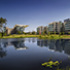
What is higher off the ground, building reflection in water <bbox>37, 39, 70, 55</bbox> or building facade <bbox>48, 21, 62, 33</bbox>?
building facade <bbox>48, 21, 62, 33</bbox>

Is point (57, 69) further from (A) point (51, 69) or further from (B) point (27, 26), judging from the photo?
(B) point (27, 26)

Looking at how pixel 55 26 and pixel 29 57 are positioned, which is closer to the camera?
pixel 29 57

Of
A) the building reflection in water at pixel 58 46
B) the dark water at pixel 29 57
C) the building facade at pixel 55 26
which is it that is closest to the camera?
the dark water at pixel 29 57

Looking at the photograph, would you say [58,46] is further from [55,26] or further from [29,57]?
[55,26]

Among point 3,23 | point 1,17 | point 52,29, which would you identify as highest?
point 1,17

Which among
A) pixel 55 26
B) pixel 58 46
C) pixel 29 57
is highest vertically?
pixel 55 26

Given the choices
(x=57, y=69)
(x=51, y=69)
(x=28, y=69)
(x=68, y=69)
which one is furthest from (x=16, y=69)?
(x=68, y=69)

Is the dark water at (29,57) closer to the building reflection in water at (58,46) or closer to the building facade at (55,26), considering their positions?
the building reflection in water at (58,46)

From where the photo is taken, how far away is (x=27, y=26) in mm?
92500

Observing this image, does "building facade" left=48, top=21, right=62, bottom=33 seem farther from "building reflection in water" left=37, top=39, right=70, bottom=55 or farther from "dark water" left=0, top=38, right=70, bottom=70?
"dark water" left=0, top=38, right=70, bottom=70

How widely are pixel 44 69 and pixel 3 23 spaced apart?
2553 inches

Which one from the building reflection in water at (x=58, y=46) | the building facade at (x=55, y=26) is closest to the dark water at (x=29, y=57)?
the building reflection in water at (x=58, y=46)

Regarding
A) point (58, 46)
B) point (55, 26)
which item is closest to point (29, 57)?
point (58, 46)

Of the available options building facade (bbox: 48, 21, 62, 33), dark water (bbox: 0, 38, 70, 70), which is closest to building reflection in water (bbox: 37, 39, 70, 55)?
dark water (bbox: 0, 38, 70, 70)
